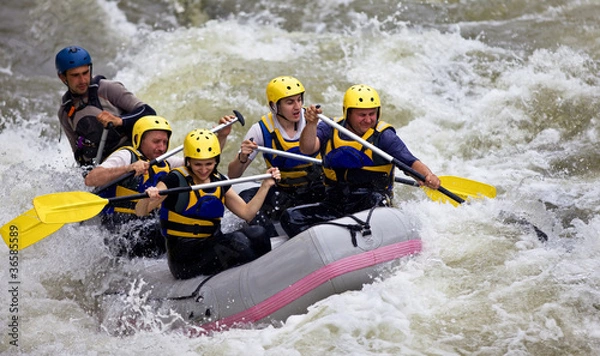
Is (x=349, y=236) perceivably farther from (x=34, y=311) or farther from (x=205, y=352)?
(x=34, y=311)

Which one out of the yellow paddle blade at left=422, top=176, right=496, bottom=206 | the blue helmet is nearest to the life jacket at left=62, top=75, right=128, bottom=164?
the blue helmet

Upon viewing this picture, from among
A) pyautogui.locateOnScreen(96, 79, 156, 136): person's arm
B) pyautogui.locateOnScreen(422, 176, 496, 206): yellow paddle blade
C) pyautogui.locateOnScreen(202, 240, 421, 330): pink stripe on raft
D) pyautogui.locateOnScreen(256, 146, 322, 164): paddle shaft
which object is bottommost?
pyautogui.locateOnScreen(202, 240, 421, 330): pink stripe on raft

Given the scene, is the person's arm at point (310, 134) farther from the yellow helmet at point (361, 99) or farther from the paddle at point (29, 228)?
the paddle at point (29, 228)

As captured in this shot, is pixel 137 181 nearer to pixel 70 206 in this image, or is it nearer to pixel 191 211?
pixel 70 206

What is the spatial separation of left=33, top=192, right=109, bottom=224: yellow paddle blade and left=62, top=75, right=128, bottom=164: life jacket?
0.89 meters

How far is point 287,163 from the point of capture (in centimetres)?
660

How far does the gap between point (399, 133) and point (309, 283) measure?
163 inches

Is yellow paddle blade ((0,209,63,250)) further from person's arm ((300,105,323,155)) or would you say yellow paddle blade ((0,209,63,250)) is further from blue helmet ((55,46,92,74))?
person's arm ((300,105,323,155))

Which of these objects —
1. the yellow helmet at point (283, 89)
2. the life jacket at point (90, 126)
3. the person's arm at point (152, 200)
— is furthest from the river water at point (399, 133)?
the yellow helmet at point (283, 89)

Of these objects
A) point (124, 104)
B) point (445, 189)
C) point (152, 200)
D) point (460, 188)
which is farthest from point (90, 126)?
point (460, 188)

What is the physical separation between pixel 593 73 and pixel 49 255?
6549mm

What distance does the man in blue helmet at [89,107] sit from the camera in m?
6.71

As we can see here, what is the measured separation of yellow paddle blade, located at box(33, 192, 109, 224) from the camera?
5.91 meters

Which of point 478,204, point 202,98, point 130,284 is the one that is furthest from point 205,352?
point 202,98
